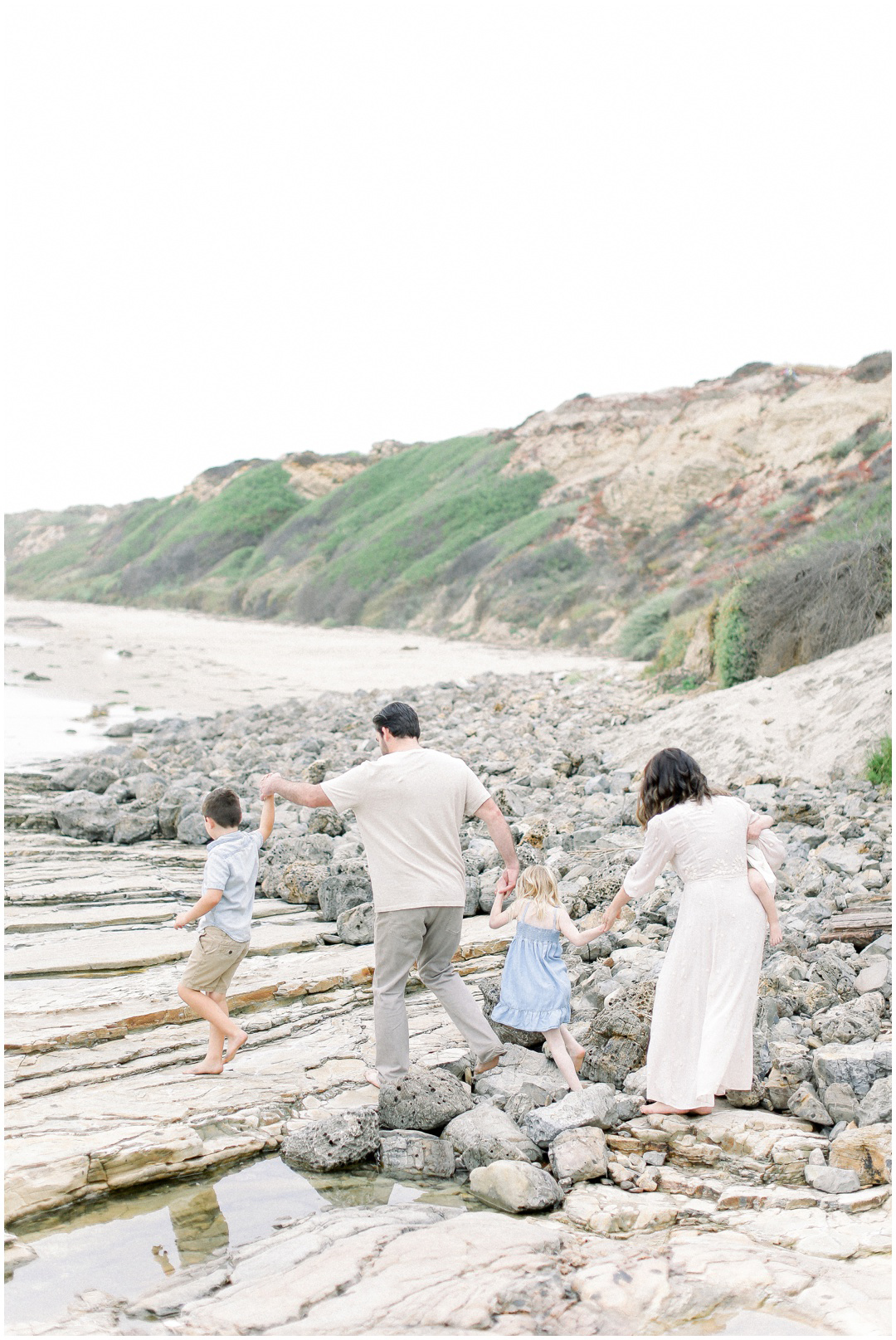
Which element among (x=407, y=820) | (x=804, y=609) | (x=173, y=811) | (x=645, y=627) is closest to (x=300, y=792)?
(x=407, y=820)

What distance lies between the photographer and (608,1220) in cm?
324

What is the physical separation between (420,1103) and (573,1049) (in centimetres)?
76

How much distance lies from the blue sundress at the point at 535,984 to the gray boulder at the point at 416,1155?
688mm

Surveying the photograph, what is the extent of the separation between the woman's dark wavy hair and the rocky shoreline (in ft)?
3.40

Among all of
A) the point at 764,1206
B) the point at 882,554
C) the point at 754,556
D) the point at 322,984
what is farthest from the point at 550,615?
the point at 764,1206

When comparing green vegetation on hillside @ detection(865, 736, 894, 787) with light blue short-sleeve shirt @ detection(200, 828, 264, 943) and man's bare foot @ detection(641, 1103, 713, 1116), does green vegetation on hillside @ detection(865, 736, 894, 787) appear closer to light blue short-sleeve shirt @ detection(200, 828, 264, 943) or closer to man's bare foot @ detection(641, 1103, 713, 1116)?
man's bare foot @ detection(641, 1103, 713, 1116)

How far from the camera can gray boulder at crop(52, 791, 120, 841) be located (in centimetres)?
915

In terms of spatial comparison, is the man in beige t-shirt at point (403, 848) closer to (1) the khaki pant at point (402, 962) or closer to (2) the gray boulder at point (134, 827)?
(1) the khaki pant at point (402, 962)

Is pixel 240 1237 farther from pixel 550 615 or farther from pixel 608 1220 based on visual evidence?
A: pixel 550 615

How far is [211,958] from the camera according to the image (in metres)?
4.50

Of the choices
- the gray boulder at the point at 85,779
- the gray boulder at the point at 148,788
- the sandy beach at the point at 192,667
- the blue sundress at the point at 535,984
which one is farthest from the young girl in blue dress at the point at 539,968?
the sandy beach at the point at 192,667

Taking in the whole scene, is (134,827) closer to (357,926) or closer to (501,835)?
(357,926)

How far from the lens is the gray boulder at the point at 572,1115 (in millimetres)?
3725

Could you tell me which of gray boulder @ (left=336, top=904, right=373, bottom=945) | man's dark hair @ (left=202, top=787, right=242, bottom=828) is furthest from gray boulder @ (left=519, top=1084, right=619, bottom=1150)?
gray boulder @ (left=336, top=904, right=373, bottom=945)
